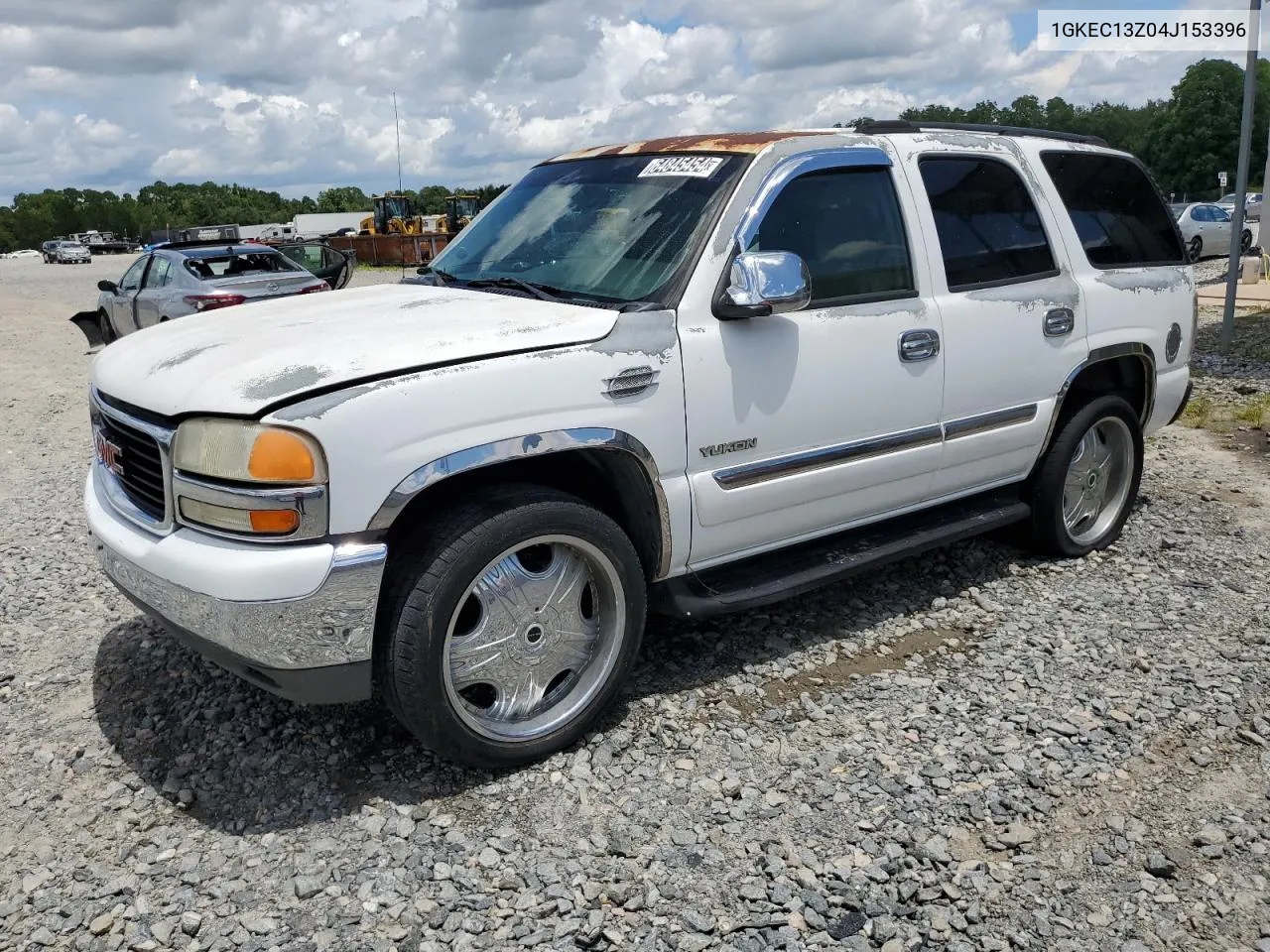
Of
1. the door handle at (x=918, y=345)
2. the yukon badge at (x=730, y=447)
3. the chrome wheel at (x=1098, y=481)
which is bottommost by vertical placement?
the chrome wheel at (x=1098, y=481)

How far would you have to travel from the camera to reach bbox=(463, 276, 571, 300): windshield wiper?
362cm

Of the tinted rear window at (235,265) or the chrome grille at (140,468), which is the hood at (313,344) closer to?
the chrome grille at (140,468)

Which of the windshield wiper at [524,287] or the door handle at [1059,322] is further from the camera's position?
the door handle at [1059,322]

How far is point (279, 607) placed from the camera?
9.04ft

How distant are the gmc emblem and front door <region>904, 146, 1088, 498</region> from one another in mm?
3011

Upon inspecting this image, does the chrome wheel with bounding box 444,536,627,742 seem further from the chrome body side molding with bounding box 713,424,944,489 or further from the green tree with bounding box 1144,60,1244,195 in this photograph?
the green tree with bounding box 1144,60,1244,195

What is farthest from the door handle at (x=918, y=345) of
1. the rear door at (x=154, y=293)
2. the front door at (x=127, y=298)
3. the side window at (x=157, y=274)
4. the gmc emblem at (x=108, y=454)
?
the front door at (x=127, y=298)

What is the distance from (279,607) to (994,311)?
3042 mm

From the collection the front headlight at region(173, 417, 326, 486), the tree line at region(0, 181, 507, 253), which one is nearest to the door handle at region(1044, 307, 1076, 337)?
the front headlight at region(173, 417, 326, 486)

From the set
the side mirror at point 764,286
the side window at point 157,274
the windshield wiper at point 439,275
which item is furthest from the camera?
the side window at point 157,274

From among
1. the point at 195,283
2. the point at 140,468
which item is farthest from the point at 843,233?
the point at 195,283

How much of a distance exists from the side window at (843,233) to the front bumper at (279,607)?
70.9 inches

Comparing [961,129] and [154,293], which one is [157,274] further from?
[961,129]

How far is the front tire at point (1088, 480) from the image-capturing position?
4836 mm
